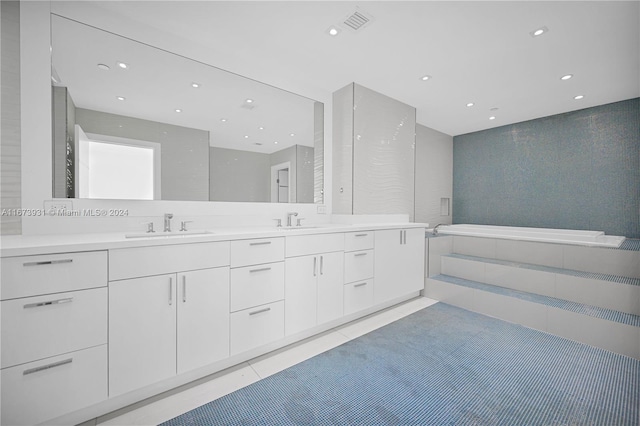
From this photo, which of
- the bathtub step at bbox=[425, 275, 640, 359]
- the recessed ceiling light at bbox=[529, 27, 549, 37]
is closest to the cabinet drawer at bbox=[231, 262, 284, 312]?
the bathtub step at bbox=[425, 275, 640, 359]

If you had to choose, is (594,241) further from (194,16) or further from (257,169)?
(194,16)

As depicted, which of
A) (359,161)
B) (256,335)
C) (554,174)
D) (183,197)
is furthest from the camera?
(554,174)

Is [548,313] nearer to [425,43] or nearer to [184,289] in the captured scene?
[425,43]

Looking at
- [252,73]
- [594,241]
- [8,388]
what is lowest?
[8,388]

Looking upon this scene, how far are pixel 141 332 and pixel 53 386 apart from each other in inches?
14.3

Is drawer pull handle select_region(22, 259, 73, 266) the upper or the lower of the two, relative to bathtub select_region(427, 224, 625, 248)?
upper

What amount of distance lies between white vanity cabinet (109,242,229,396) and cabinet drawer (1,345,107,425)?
2.5 inches

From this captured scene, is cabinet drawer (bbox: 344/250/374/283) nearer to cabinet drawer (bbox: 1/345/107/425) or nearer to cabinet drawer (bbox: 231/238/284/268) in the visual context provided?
cabinet drawer (bbox: 231/238/284/268)

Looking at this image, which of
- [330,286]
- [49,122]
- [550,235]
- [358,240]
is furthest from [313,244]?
[550,235]

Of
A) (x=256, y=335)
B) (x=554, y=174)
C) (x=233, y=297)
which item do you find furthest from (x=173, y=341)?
(x=554, y=174)

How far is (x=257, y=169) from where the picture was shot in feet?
8.26

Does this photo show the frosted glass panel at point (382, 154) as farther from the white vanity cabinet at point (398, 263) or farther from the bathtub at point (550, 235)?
the bathtub at point (550, 235)

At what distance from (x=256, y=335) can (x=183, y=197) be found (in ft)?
4.03

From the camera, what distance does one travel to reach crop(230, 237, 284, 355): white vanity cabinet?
1.72 meters
